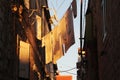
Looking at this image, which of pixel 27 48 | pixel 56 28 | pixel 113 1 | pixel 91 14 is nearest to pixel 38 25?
pixel 91 14

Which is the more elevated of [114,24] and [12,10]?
[12,10]

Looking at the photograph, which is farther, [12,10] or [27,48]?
[27,48]

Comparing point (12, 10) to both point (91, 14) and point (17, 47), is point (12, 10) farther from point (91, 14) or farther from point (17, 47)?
point (91, 14)

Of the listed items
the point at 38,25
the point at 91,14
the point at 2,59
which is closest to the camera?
the point at 2,59

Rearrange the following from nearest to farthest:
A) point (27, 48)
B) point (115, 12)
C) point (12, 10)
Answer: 1. point (115, 12)
2. point (12, 10)
3. point (27, 48)

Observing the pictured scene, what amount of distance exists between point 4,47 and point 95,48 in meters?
4.96

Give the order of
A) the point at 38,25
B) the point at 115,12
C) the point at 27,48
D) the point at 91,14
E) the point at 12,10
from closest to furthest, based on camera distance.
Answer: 1. the point at 115,12
2. the point at 12,10
3. the point at 27,48
4. the point at 91,14
5. the point at 38,25

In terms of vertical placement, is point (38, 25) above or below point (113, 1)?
above

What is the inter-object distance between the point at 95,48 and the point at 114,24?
8.16m

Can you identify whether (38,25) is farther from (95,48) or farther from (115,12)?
(115,12)

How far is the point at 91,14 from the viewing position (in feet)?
64.4

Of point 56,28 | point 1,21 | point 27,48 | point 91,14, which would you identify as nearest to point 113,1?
point 1,21

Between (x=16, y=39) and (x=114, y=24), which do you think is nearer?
(x=114, y=24)

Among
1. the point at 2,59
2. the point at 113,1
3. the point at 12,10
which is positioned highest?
the point at 12,10
